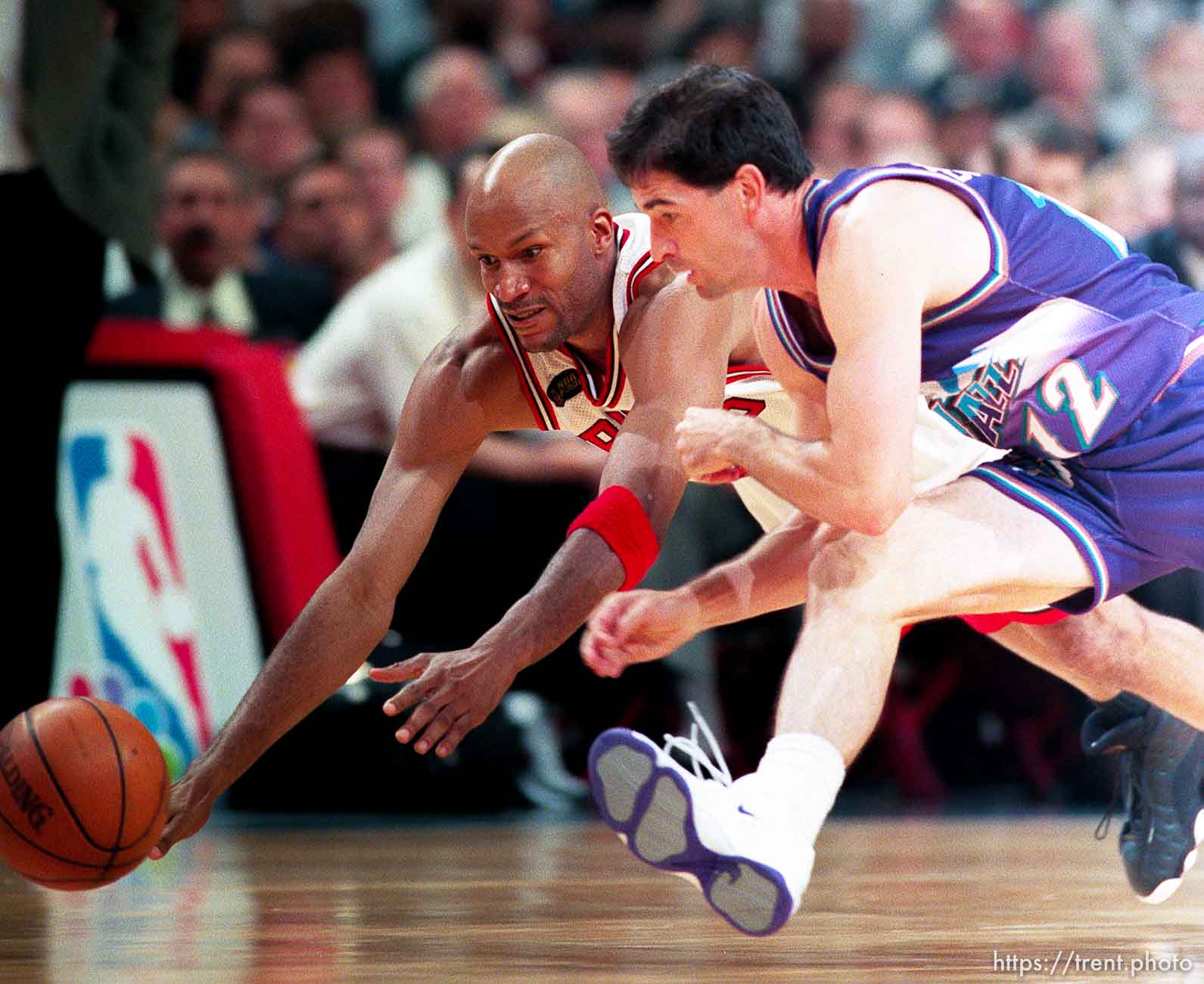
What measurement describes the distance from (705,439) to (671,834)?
2.10ft

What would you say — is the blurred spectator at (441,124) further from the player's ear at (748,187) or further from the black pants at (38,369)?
the player's ear at (748,187)

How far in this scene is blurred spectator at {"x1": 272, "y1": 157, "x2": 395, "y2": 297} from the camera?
25.5 ft

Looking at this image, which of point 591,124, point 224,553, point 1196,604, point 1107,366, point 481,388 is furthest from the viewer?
point 591,124

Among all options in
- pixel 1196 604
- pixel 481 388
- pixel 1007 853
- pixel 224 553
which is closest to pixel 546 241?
pixel 481 388

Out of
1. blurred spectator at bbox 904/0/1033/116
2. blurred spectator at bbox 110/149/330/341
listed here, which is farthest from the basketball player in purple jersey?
blurred spectator at bbox 904/0/1033/116

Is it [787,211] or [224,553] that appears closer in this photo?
[787,211]

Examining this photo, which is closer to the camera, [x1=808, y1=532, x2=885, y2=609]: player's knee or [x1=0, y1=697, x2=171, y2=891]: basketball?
[x1=808, y1=532, x2=885, y2=609]: player's knee

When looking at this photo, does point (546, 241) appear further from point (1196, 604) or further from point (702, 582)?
point (1196, 604)

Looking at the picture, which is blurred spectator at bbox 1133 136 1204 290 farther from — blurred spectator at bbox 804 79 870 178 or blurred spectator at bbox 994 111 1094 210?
blurred spectator at bbox 804 79 870 178

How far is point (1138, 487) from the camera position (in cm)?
337

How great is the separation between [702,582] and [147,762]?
103cm

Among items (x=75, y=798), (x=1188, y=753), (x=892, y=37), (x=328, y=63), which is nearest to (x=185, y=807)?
(x=75, y=798)

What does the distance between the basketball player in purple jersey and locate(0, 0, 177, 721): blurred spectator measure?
2.58 metres

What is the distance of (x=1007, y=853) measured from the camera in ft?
17.0
